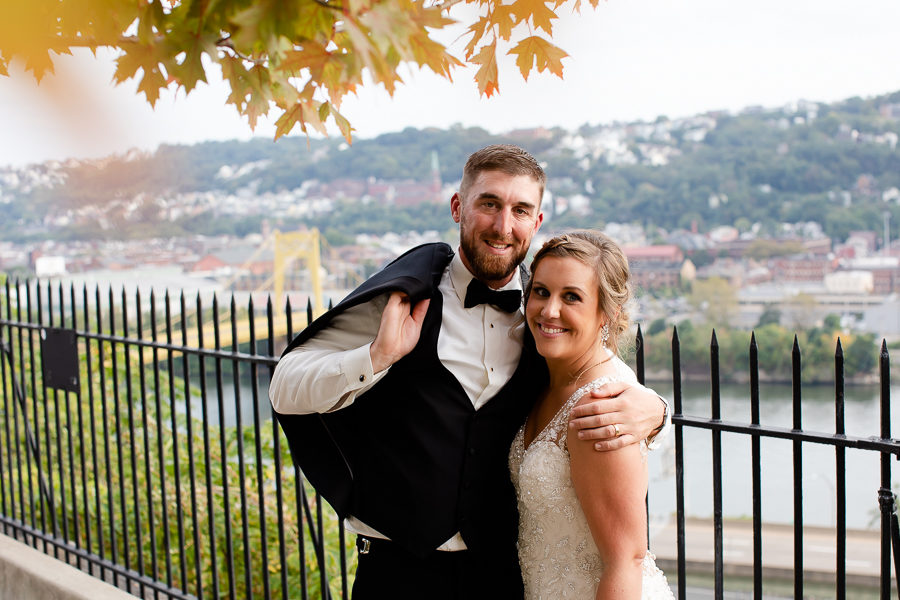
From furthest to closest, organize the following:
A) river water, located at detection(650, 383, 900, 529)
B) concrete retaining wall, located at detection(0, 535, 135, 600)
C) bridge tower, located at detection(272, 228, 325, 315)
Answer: bridge tower, located at detection(272, 228, 325, 315)
river water, located at detection(650, 383, 900, 529)
concrete retaining wall, located at detection(0, 535, 135, 600)

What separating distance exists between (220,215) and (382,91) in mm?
50191

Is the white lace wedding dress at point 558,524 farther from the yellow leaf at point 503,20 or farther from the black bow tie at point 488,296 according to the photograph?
the yellow leaf at point 503,20

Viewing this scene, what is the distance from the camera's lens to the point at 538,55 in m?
1.99

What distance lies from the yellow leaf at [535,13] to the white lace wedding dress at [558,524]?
869 mm

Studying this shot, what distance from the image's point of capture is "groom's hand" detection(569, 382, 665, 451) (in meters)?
1.56

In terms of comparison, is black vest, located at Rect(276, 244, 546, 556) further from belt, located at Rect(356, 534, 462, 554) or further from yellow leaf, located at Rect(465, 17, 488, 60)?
yellow leaf, located at Rect(465, 17, 488, 60)

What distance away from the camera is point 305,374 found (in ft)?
6.08

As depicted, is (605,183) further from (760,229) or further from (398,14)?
(398,14)

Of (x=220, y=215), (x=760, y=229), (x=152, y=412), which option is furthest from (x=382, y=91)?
(x=220, y=215)

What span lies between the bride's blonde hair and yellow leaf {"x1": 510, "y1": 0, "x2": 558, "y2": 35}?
57 centimetres

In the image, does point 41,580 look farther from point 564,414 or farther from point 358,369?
point 564,414

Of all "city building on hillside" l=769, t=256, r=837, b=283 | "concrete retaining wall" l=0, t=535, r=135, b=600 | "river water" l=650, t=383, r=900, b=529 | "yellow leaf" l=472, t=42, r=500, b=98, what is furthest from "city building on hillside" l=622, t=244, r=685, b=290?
"yellow leaf" l=472, t=42, r=500, b=98

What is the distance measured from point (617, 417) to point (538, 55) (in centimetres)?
97

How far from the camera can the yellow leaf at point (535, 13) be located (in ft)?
6.38
